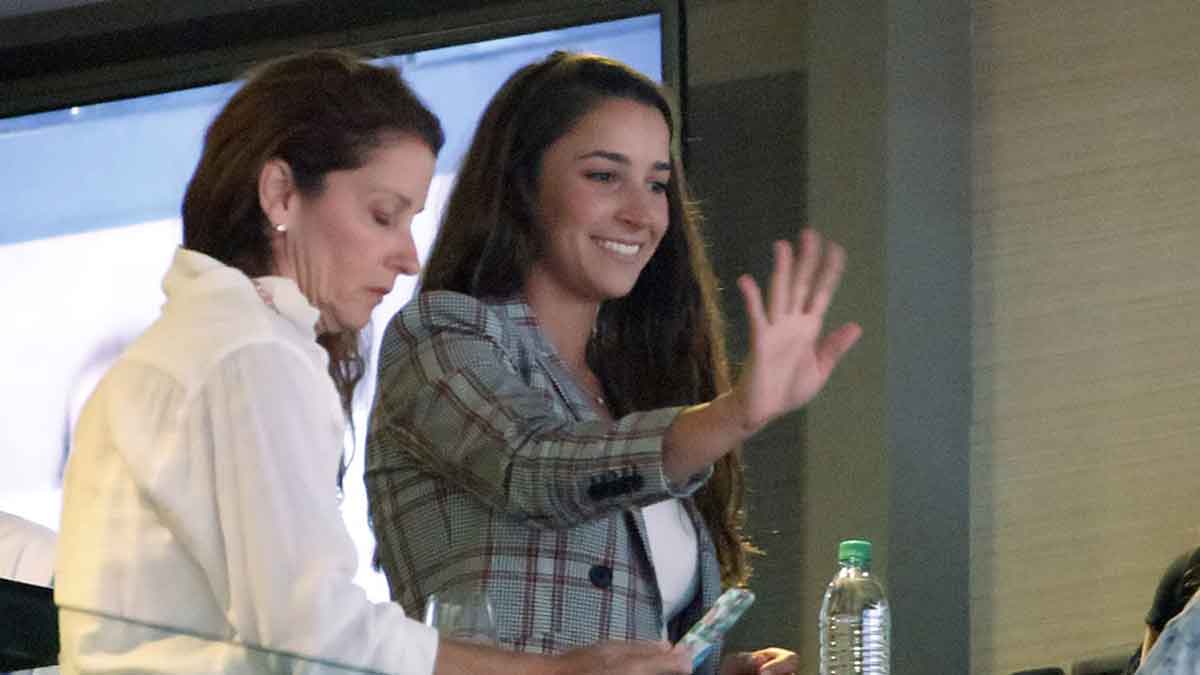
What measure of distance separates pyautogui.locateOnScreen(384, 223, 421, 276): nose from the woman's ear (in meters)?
0.07

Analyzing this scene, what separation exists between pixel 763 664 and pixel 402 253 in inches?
23.4

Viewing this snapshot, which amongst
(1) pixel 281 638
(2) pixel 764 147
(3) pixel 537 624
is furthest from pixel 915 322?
(1) pixel 281 638

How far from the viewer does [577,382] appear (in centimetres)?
209

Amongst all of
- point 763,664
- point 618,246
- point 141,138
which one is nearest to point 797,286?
point 763,664

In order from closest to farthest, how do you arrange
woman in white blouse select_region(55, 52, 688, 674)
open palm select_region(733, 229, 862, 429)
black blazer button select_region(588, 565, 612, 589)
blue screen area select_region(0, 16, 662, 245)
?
woman in white blouse select_region(55, 52, 688, 674), open palm select_region(733, 229, 862, 429), black blazer button select_region(588, 565, 612, 589), blue screen area select_region(0, 16, 662, 245)

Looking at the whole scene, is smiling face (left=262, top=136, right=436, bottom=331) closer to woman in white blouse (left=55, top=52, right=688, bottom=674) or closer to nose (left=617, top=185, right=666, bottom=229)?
woman in white blouse (left=55, top=52, right=688, bottom=674)

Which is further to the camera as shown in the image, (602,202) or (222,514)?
(602,202)

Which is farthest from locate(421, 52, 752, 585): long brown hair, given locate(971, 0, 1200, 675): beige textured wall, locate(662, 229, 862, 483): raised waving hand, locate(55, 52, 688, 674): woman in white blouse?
locate(971, 0, 1200, 675): beige textured wall

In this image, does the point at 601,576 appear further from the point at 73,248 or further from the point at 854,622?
the point at 73,248

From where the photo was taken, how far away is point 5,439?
5020mm

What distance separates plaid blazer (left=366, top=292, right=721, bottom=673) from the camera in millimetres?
1786

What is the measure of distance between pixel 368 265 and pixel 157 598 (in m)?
0.34

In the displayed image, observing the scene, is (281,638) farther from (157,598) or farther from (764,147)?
(764,147)

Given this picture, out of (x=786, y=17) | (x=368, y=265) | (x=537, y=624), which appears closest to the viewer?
(x=368, y=265)
